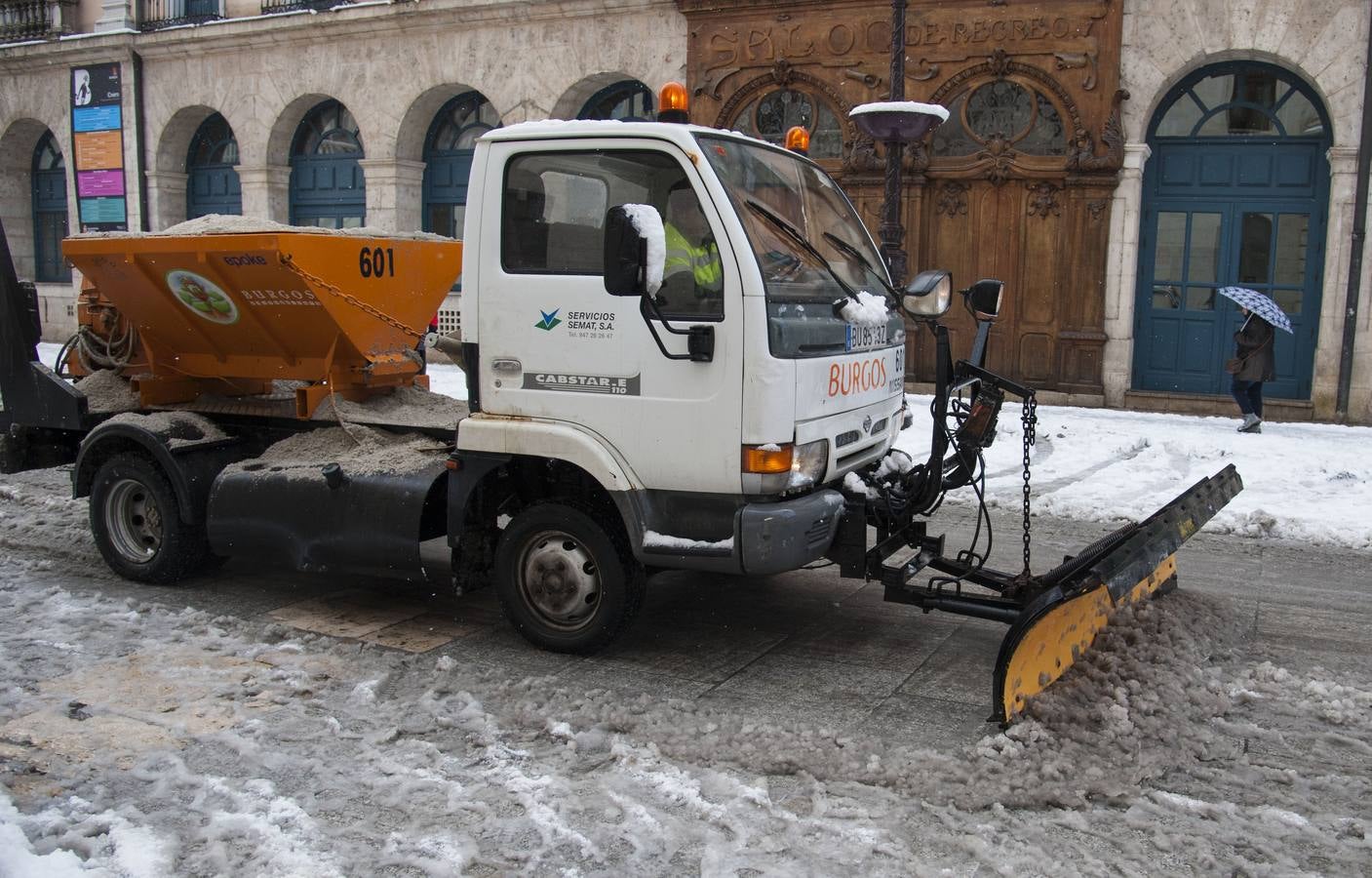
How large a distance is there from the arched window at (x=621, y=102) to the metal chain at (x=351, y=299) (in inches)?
483

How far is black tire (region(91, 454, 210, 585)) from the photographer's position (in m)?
6.57

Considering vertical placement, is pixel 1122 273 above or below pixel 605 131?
below

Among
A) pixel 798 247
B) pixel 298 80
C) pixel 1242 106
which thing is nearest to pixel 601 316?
pixel 798 247

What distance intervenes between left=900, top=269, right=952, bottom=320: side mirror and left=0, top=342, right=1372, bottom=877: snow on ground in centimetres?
169

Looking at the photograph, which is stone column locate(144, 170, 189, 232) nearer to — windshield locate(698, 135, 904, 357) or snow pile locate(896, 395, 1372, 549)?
snow pile locate(896, 395, 1372, 549)

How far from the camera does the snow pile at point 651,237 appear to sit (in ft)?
15.1

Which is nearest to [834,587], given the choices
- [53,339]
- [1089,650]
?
[1089,650]

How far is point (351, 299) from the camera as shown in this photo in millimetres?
6191

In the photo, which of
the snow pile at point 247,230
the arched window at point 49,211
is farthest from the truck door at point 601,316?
the arched window at point 49,211

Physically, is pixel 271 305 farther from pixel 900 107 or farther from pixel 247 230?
pixel 900 107

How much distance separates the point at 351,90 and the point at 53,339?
9442 mm

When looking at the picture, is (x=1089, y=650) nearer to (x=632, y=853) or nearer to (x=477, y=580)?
(x=632, y=853)

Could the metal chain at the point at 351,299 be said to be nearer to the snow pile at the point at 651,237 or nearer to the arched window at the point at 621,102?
the snow pile at the point at 651,237

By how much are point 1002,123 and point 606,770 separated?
13058 mm
